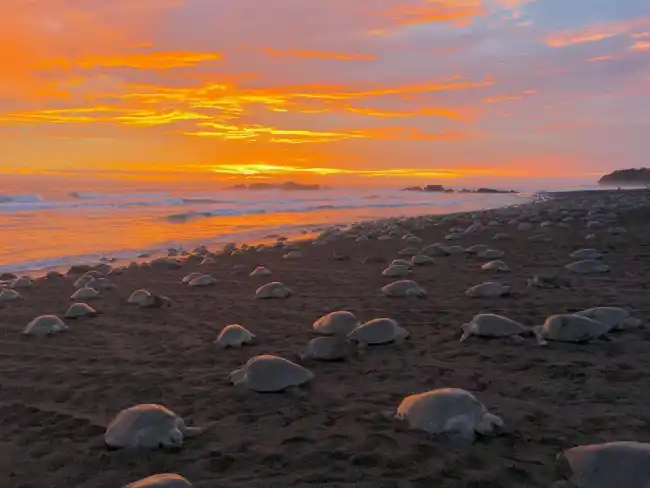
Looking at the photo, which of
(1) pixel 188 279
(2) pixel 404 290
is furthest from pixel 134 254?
(2) pixel 404 290

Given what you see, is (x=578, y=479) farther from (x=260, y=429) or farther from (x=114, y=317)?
(x=114, y=317)

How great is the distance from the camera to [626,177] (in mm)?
98875

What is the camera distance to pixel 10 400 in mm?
5121

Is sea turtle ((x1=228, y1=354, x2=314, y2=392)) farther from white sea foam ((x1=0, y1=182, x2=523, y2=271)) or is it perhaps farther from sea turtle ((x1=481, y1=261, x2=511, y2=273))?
white sea foam ((x1=0, y1=182, x2=523, y2=271))

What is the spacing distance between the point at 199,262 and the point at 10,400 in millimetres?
9326

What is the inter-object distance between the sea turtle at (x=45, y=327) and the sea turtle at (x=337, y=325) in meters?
3.31

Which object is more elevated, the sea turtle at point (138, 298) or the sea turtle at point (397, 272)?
the sea turtle at point (397, 272)

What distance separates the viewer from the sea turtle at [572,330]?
19.6ft

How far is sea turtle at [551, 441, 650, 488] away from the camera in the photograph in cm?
314

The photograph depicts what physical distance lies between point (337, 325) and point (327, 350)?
100cm

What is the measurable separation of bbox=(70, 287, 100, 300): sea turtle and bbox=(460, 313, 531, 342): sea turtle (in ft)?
21.0

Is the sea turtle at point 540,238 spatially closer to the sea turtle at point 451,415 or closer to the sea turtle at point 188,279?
the sea turtle at point 188,279

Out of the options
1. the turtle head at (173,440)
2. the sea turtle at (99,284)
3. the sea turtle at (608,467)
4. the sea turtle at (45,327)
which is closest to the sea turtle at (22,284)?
the sea turtle at (99,284)

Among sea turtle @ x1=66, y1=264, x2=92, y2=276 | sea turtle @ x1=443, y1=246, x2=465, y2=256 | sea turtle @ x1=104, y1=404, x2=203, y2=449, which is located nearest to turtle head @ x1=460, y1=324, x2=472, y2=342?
sea turtle @ x1=104, y1=404, x2=203, y2=449
